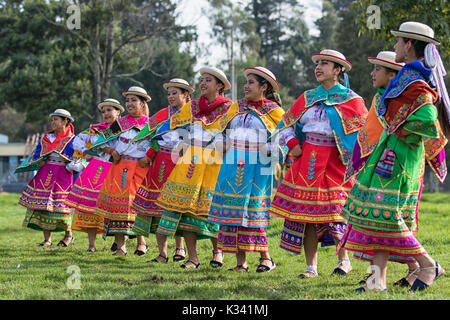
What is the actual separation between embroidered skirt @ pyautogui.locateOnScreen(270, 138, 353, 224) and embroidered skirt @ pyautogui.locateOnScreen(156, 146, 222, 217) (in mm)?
1211

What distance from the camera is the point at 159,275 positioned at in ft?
21.0

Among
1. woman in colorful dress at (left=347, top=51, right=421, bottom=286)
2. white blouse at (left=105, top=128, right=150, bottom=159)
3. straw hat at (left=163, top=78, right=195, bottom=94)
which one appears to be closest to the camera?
woman in colorful dress at (left=347, top=51, right=421, bottom=286)

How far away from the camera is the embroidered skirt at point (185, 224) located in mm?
7418

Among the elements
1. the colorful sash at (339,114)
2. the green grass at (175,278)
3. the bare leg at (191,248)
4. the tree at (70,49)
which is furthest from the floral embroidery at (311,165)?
the tree at (70,49)

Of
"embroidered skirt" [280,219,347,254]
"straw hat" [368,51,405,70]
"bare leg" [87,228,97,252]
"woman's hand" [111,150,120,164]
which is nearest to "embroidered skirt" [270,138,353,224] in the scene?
"embroidered skirt" [280,219,347,254]

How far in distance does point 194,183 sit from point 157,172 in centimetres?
106

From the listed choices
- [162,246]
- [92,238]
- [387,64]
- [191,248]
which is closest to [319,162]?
[387,64]

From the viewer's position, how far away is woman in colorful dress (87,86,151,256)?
8812 millimetres

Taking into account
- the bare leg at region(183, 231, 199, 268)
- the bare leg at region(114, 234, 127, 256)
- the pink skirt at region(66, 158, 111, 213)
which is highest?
the pink skirt at region(66, 158, 111, 213)

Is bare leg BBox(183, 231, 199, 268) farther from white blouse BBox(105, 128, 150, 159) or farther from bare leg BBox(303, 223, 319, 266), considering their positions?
white blouse BBox(105, 128, 150, 159)

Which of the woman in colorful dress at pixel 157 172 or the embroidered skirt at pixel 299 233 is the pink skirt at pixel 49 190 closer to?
the woman in colorful dress at pixel 157 172

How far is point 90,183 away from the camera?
969cm
